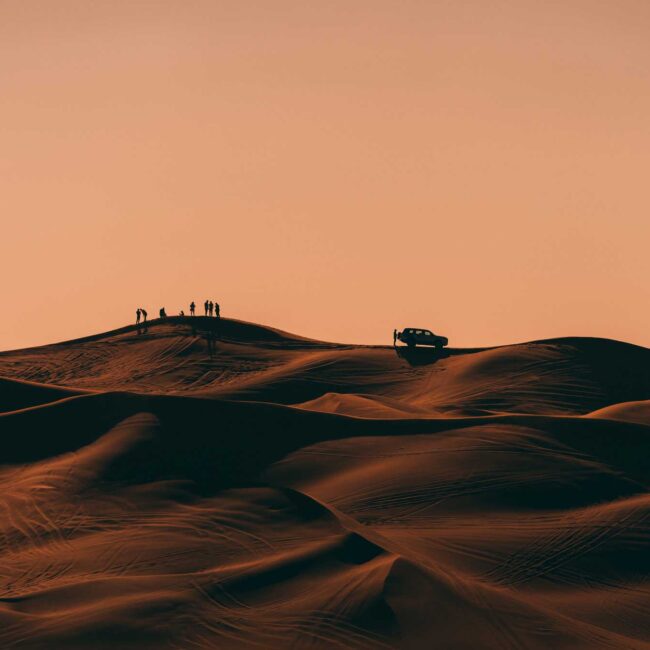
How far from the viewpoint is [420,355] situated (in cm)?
5825

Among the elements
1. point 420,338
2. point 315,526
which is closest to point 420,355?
point 420,338

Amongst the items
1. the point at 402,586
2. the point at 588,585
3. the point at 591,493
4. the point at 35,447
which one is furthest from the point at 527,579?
the point at 35,447

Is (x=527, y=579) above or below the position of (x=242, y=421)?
below

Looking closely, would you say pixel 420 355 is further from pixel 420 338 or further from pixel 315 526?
pixel 315 526

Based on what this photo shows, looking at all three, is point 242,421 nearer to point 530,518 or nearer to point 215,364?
point 530,518

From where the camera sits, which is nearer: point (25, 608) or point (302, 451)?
point (25, 608)

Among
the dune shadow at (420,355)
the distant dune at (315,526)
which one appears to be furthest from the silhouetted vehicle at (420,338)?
the distant dune at (315,526)

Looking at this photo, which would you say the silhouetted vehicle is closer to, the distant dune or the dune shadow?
the dune shadow

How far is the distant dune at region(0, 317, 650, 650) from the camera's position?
78.5 feet

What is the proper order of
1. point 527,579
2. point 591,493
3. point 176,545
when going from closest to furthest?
point 527,579
point 176,545
point 591,493

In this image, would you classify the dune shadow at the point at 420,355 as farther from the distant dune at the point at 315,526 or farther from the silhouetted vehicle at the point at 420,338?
the distant dune at the point at 315,526

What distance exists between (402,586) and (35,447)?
53.2 feet

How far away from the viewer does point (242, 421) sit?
36594 mm

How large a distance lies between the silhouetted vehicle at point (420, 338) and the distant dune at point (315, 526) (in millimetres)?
11595
